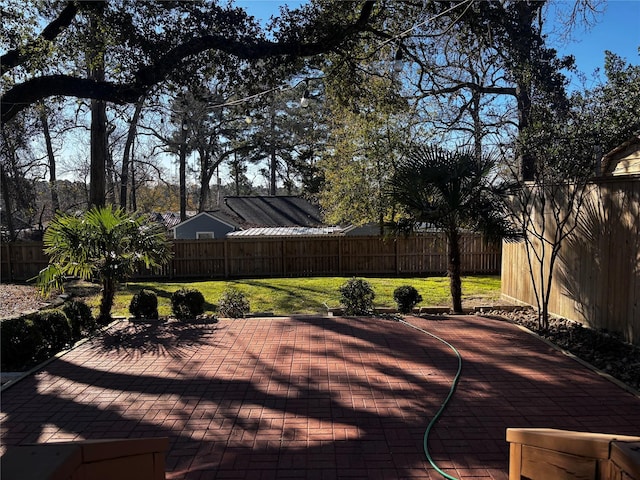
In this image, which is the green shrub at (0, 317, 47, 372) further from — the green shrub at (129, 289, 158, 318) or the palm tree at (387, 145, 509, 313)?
the palm tree at (387, 145, 509, 313)

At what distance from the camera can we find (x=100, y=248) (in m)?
7.68

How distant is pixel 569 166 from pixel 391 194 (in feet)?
9.40

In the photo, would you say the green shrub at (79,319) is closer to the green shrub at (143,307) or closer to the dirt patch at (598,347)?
the green shrub at (143,307)

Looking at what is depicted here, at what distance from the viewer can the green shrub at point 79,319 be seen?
6.91 metres

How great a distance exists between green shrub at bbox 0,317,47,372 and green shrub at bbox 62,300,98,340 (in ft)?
3.02

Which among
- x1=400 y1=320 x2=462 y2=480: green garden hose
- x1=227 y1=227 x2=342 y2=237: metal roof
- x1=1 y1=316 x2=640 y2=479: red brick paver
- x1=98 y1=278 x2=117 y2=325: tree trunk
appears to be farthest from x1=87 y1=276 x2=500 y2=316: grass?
x1=227 y1=227 x2=342 y2=237: metal roof

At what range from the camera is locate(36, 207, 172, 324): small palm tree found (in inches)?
293

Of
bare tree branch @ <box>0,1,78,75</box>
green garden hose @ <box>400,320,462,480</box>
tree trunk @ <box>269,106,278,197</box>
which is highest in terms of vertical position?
tree trunk @ <box>269,106,278,197</box>

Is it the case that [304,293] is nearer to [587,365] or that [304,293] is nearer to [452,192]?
[452,192]

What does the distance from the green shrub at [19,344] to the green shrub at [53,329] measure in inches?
6.8

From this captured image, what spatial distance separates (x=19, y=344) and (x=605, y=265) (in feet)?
26.9

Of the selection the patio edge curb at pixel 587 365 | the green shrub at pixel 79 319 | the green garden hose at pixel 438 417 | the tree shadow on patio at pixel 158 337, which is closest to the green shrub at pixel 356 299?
the green garden hose at pixel 438 417

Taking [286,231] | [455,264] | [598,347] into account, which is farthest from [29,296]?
[598,347]

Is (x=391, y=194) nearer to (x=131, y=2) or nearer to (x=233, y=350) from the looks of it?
(x=233, y=350)
